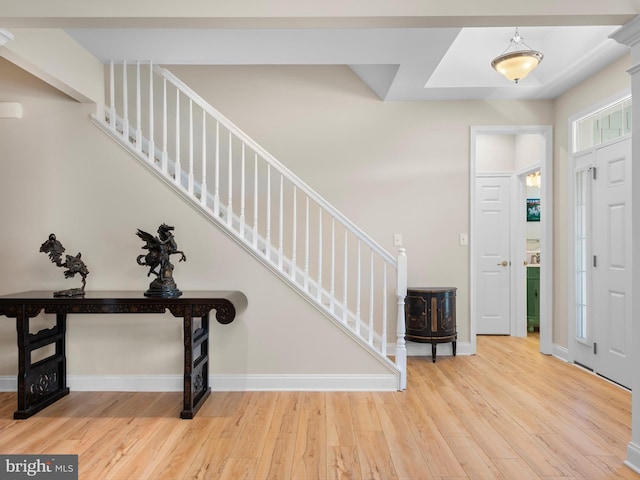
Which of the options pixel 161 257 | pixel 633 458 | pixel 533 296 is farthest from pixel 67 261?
pixel 533 296

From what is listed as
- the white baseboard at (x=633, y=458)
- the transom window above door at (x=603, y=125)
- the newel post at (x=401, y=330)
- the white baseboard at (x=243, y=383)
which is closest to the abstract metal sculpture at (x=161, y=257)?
the white baseboard at (x=243, y=383)

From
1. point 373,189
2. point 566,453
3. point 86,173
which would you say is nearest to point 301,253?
point 373,189

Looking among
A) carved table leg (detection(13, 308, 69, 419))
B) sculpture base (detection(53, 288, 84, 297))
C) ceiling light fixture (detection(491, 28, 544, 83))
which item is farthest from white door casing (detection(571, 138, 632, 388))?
carved table leg (detection(13, 308, 69, 419))

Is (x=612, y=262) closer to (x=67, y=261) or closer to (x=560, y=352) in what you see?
(x=560, y=352)

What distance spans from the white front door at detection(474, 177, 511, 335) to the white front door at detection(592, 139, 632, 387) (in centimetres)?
167

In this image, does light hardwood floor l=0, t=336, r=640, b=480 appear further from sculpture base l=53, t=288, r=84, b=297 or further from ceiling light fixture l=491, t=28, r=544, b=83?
ceiling light fixture l=491, t=28, r=544, b=83

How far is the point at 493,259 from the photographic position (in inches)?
223

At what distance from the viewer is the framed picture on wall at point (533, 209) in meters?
6.07

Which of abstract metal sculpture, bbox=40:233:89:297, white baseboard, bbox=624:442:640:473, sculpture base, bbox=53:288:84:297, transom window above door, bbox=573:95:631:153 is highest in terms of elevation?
transom window above door, bbox=573:95:631:153

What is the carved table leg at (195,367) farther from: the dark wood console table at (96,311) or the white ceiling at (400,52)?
the white ceiling at (400,52)

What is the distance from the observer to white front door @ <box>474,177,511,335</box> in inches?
223

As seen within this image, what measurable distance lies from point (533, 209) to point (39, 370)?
5.98m

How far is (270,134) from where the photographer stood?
4594mm

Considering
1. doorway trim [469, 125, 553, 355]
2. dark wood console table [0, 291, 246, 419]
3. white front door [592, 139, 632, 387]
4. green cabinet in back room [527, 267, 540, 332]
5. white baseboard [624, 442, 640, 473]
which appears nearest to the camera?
white baseboard [624, 442, 640, 473]
